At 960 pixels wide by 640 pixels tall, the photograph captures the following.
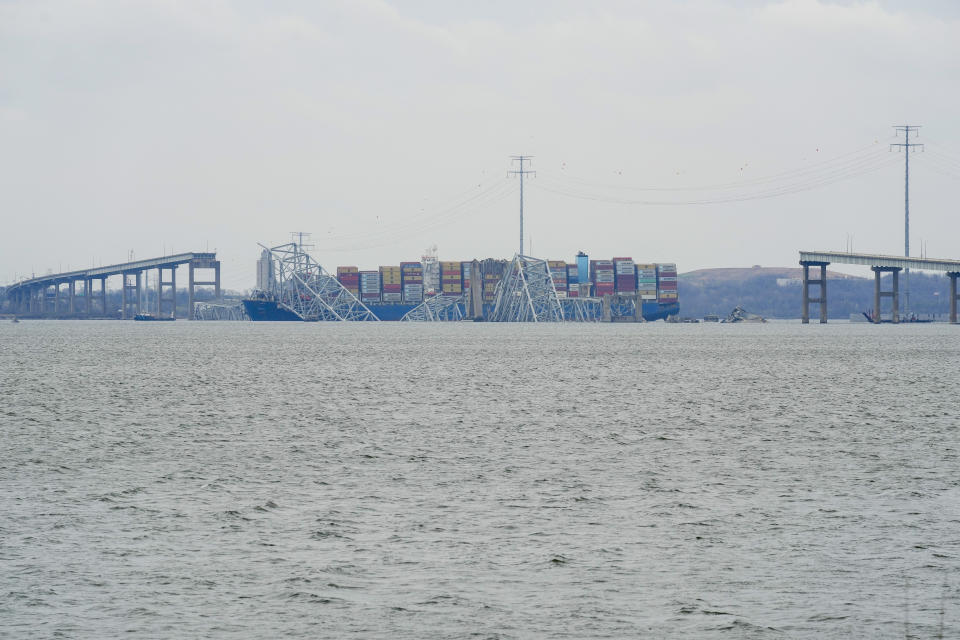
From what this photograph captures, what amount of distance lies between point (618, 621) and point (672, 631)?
52 cm

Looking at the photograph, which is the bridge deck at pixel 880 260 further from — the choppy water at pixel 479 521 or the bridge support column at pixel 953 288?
the choppy water at pixel 479 521

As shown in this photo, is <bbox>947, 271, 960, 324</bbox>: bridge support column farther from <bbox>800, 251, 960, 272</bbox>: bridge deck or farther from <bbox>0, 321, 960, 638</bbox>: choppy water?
<bbox>0, 321, 960, 638</bbox>: choppy water

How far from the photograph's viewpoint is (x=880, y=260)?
597ft

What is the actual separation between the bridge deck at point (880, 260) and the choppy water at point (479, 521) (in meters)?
150

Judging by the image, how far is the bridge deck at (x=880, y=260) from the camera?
176250mm

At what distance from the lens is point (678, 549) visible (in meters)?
14.0

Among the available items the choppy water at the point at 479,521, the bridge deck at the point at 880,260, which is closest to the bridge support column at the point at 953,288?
the bridge deck at the point at 880,260

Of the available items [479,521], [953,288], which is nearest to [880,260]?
[953,288]

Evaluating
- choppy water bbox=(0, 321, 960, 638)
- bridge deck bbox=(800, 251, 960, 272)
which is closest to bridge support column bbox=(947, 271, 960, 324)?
bridge deck bbox=(800, 251, 960, 272)

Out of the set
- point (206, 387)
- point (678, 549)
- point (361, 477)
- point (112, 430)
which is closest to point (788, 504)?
point (678, 549)

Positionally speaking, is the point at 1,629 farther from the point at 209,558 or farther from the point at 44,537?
the point at 44,537

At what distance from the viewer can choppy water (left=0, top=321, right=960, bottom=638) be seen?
11102mm

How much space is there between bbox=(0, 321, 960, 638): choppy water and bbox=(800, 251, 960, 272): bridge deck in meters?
150

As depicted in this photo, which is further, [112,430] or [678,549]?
[112,430]
